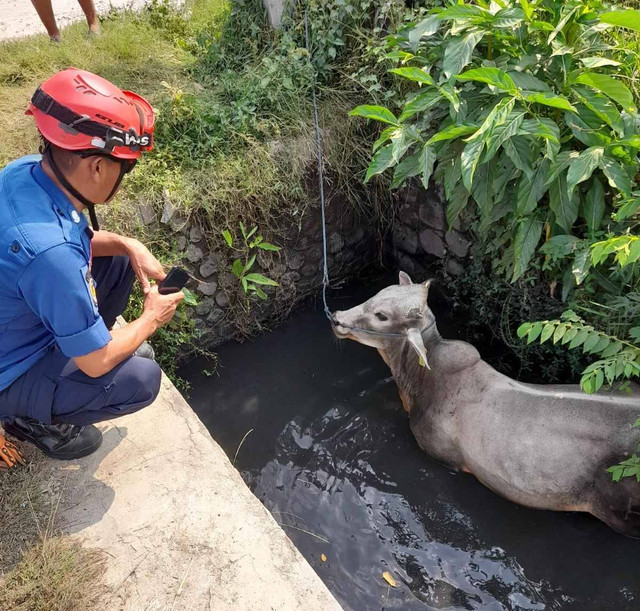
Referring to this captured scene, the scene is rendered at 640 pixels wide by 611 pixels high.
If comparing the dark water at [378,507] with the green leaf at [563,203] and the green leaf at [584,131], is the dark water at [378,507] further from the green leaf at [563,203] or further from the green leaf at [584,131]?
the green leaf at [584,131]

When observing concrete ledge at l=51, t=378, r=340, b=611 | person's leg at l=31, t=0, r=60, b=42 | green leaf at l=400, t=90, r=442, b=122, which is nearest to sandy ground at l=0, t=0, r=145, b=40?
person's leg at l=31, t=0, r=60, b=42

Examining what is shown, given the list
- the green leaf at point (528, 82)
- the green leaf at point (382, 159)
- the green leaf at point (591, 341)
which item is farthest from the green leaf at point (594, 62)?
the green leaf at point (591, 341)

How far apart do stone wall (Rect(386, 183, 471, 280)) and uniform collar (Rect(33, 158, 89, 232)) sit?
3.30 meters

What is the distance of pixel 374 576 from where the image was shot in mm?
3570

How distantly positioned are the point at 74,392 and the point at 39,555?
82cm

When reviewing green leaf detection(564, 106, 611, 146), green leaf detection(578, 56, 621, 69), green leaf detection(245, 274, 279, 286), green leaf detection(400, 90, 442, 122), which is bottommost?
green leaf detection(245, 274, 279, 286)

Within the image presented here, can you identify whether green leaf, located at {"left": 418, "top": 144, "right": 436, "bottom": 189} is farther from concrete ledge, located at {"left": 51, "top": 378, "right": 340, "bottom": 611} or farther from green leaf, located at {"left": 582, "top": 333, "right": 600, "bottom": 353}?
concrete ledge, located at {"left": 51, "top": 378, "right": 340, "bottom": 611}

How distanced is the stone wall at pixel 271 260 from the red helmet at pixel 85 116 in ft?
6.30

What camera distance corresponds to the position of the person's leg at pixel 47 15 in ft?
20.0

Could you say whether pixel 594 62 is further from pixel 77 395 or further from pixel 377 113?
pixel 77 395

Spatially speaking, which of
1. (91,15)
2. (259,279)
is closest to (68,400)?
(259,279)

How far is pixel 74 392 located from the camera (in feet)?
A: 9.87

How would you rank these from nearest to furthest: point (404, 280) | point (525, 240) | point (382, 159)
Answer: point (525, 240), point (382, 159), point (404, 280)

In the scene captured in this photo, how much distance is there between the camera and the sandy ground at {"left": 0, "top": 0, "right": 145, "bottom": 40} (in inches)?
280
